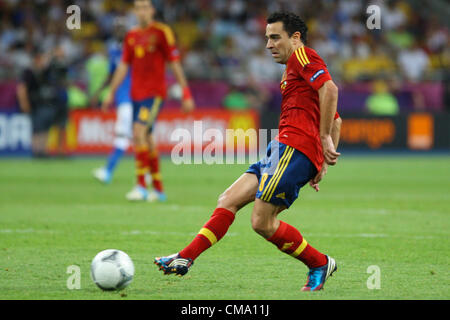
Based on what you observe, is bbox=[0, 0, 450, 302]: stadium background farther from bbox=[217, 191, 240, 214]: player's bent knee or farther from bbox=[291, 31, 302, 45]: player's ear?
bbox=[291, 31, 302, 45]: player's ear

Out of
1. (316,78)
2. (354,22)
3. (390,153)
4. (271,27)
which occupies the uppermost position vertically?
(354,22)

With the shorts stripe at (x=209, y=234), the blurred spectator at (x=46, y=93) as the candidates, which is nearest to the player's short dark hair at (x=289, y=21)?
the shorts stripe at (x=209, y=234)

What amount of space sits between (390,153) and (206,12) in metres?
7.12

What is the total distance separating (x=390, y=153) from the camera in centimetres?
2039

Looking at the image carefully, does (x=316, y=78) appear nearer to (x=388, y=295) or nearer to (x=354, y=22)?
(x=388, y=295)

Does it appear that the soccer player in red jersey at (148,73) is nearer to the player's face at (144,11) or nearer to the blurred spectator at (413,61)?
the player's face at (144,11)

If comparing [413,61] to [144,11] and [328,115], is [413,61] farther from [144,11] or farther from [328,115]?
[328,115]

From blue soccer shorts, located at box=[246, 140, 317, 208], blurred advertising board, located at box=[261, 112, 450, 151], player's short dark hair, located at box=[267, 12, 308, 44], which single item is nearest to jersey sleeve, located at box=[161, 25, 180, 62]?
player's short dark hair, located at box=[267, 12, 308, 44]

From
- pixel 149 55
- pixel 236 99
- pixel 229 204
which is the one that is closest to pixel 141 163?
pixel 149 55

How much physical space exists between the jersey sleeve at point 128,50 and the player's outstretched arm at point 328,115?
5759mm

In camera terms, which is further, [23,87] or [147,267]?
[23,87]

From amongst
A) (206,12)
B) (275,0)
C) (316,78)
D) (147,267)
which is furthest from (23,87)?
(316,78)

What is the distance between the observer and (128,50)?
10.8 m
